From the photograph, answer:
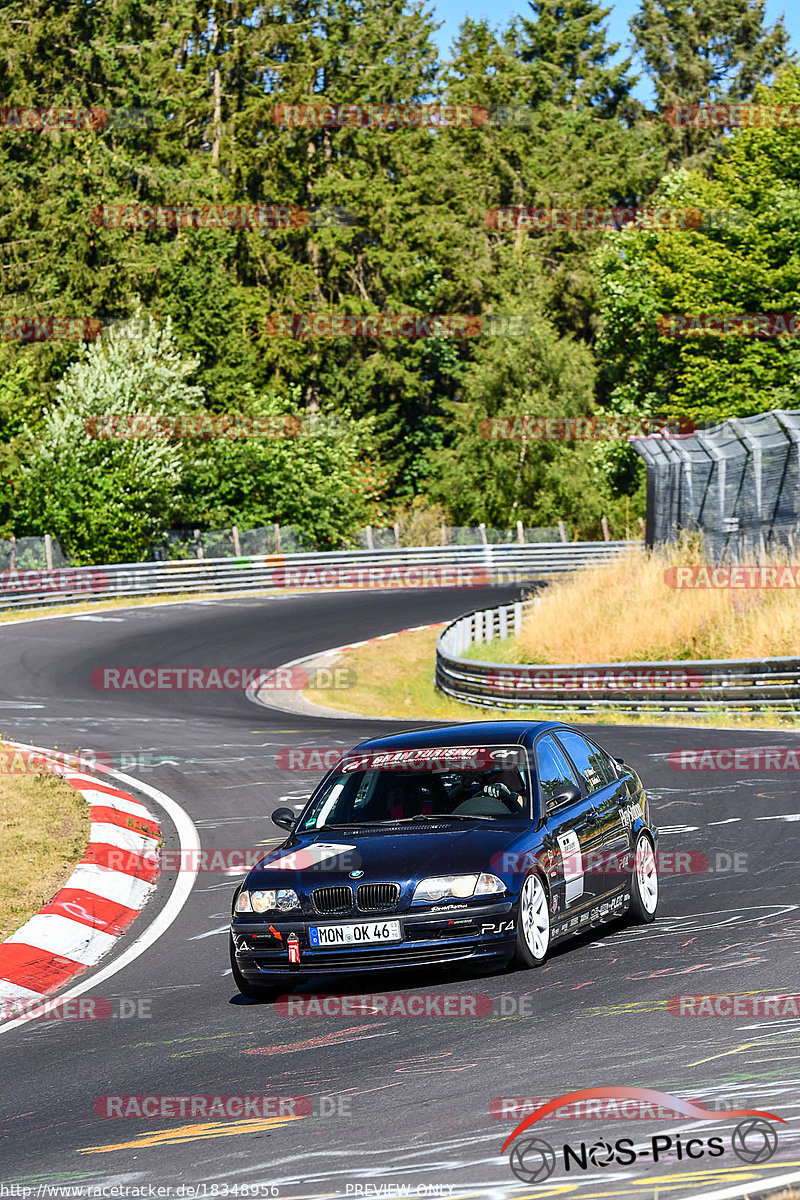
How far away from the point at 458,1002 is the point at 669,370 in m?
56.5

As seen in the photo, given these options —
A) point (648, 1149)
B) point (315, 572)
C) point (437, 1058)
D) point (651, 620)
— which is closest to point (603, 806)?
point (437, 1058)

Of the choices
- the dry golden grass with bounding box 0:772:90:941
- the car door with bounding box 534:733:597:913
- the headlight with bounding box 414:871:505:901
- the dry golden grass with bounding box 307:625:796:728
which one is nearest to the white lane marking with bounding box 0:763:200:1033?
the dry golden grass with bounding box 0:772:90:941

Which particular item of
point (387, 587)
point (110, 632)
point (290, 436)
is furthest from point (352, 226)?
point (110, 632)

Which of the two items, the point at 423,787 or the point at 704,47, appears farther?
the point at 704,47

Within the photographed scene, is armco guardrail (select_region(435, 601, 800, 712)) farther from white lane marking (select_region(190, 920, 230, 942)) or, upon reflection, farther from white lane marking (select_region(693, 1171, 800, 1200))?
white lane marking (select_region(693, 1171, 800, 1200))

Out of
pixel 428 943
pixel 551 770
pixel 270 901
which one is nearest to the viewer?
pixel 428 943

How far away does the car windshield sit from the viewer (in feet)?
30.1

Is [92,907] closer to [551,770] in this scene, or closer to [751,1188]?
[551,770]

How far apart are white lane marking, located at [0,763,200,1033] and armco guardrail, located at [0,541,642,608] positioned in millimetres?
25223

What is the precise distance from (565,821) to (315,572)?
3972cm

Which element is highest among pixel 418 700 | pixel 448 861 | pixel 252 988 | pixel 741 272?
pixel 741 272

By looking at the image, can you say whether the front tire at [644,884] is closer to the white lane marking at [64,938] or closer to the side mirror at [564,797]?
the side mirror at [564,797]

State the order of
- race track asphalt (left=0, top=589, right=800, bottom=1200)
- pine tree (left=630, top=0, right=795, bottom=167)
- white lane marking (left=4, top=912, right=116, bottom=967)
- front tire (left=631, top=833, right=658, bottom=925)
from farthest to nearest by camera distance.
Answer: pine tree (left=630, top=0, right=795, bottom=167) < white lane marking (left=4, top=912, right=116, bottom=967) < front tire (left=631, top=833, right=658, bottom=925) < race track asphalt (left=0, top=589, right=800, bottom=1200)

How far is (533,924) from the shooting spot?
8.45 meters
